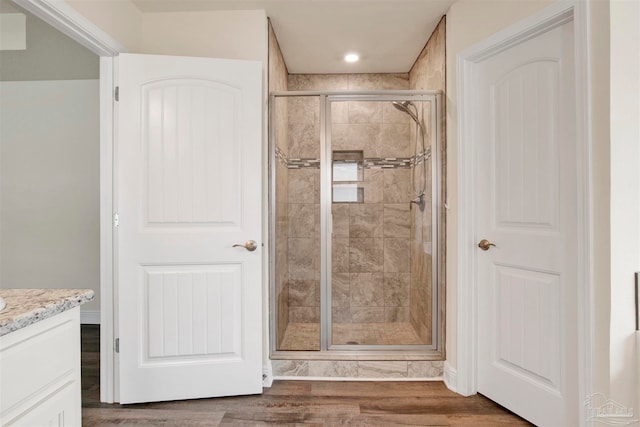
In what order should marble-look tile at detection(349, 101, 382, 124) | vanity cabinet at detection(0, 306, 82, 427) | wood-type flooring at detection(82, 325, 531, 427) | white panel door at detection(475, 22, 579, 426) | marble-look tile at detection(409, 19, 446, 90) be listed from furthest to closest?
marble-look tile at detection(349, 101, 382, 124) → marble-look tile at detection(409, 19, 446, 90) → wood-type flooring at detection(82, 325, 531, 427) → white panel door at detection(475, 22, 579, 426) → vanity cabinet at detection(0, 306, 82, 427)

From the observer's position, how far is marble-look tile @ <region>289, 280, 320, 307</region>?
2.72m

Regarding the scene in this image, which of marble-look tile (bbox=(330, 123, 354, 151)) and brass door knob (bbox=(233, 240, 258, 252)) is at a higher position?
marble-look tile (bbox=(330, 123, 354, 151))

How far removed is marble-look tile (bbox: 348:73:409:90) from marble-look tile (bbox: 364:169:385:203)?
123 centimetres

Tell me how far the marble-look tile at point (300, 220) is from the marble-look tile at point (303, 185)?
0.05m

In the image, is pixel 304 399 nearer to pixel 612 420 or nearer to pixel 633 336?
pixel 612 420

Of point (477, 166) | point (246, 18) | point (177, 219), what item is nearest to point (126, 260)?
point (177, 219)

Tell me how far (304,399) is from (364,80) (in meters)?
2.97

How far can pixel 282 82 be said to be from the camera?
3217 mm

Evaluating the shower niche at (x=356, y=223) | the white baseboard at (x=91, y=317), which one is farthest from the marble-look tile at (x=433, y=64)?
the white baseboard at (x=91, y=317)

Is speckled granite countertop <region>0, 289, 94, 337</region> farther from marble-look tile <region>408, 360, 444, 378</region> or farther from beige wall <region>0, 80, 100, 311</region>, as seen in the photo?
beige wall <region>0, 80, 100, 311</region>

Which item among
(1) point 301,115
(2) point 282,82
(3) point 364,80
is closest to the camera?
(1) point 301,115

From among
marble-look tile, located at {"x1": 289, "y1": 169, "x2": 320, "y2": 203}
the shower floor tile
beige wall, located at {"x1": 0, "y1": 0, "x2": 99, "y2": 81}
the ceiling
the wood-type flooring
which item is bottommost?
the wood-type flooring

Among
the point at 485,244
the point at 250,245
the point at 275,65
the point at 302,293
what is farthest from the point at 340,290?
the point at 275,65

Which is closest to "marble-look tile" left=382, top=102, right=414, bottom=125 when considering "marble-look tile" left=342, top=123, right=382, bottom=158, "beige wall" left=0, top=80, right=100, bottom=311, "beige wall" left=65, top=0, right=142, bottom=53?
"marble-look tile" left=342, top=123, right=382, bottom=158
